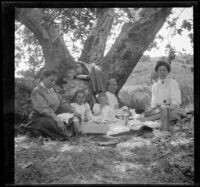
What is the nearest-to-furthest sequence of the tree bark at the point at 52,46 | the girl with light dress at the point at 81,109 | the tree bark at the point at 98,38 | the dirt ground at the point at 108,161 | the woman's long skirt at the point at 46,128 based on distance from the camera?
the dirt ground at the point at 108,161 < the woman's long skirt at the point at 46,128 < the girl with light dress at the point at 81,109 < the tree bark at the point at 52,46 < the tree bark at the point at 98,38

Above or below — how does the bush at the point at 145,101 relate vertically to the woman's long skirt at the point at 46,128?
above

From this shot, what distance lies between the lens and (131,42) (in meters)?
9.00

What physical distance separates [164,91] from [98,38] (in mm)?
3083

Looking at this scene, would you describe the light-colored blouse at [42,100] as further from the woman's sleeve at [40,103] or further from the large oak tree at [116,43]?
the large oak tree at [116,43]

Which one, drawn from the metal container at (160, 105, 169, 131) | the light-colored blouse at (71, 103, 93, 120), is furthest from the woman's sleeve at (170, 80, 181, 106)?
the light-colored blouse at (71, 103, 93, 120)

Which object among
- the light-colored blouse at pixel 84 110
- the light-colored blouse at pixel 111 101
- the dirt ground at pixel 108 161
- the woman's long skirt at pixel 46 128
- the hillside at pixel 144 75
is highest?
the hillside at pixel 144 75

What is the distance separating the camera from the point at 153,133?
631cm

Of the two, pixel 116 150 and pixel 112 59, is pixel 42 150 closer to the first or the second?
pixel 116 150

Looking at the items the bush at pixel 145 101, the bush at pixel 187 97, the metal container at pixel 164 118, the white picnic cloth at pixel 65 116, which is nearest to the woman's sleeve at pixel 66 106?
the white picnic cloth at pixel 65 116

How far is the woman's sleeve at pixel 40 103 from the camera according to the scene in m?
6.30

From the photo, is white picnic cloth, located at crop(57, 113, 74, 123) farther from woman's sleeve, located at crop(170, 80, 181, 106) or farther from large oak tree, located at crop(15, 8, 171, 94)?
woman's sleeve, located at crop(170, 80, 181, 106)
